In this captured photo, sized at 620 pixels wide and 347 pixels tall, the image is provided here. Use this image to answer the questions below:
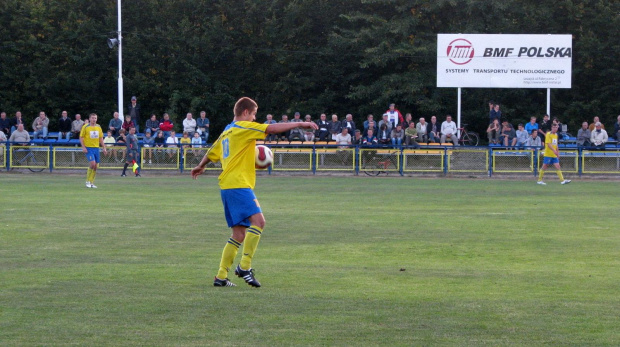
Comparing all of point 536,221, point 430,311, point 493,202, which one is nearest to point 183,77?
point 493,202

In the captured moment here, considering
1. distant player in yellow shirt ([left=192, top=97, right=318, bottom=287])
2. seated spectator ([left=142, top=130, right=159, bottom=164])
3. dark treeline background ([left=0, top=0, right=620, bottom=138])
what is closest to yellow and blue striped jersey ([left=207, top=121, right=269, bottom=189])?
distant player in yellow shirt ([left=192, top=97, right=318, bottom=287])

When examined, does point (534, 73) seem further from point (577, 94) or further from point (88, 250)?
point (88, 250)

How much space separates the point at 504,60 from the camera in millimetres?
35625

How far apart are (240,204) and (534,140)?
25.4 m

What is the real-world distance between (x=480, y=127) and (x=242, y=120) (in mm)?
35819

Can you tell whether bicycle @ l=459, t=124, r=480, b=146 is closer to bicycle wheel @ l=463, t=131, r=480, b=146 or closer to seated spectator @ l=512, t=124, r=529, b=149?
bicycle wheel @ l=463, t=131, r=480, b=146

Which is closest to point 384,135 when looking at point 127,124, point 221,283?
point 127,124

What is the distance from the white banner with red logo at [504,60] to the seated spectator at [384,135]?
186 inches

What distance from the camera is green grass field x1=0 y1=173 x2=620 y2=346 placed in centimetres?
643

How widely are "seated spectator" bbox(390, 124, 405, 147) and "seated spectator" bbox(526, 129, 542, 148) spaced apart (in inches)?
182

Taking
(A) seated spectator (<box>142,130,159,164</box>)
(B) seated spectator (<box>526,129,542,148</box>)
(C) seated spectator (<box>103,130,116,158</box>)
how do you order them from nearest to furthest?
1. (C) seated spectator (<box>103,130,116,158</box>)
2. (B) seated spectator (<box>526,129,542,148</box>)
3. (A) seated spectator (<box>142,130,159,164</box>)

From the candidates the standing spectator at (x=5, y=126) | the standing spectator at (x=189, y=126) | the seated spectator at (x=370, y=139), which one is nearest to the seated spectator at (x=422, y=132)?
the seated spectator at (x=370, y=139)

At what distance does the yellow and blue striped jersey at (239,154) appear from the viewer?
8.36 meters

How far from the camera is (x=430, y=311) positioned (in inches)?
281
